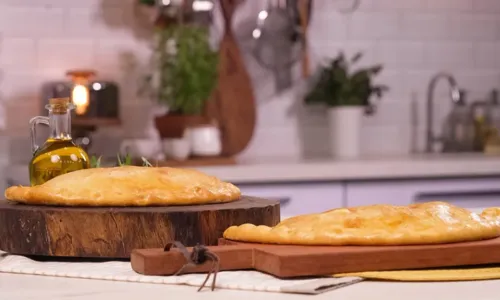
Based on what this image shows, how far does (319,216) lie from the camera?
113cm

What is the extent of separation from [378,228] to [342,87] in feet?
8.57

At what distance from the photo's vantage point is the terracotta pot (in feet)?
10.8

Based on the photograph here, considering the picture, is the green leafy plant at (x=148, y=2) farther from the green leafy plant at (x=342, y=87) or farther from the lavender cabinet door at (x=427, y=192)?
the lavender cabinet door at (x=427, y=192)

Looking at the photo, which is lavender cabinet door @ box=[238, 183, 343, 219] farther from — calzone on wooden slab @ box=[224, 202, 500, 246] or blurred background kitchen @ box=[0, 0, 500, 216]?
calzone on wooden slab @ box=[224, 202, 500, 246]

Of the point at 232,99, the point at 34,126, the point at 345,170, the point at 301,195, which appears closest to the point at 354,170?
the point at 345,170

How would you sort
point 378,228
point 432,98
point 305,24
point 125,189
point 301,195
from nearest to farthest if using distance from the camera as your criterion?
1. point 378,228
2. point 125,189
3. point 301,195
4. point 305,24
5. point 432,98

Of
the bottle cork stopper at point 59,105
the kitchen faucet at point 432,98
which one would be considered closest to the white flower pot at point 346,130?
the kitchen faucet at point 432,98

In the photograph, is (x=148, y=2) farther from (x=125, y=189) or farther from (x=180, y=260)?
(x=180, y=260)

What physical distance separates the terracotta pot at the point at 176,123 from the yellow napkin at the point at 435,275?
7.55 ft

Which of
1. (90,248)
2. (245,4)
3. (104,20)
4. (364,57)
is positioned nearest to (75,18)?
(104,20)

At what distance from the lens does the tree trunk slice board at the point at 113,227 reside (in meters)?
1.17

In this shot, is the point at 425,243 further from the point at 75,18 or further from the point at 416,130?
the point at 416,130

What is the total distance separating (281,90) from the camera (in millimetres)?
3838

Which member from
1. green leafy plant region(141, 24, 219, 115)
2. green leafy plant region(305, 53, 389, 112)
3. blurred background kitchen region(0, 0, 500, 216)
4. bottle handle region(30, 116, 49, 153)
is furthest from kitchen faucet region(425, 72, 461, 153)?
bottle handle region(30, 116, 49, 153)
